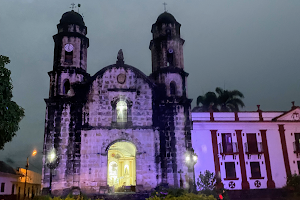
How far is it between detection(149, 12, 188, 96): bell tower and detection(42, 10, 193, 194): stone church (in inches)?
3.5

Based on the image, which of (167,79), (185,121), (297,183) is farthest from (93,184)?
(297,183)

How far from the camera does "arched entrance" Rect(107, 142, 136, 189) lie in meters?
29.1

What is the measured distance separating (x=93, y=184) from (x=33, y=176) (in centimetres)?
3435

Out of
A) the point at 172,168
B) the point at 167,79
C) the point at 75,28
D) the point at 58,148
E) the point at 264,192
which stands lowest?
the point at 264,192

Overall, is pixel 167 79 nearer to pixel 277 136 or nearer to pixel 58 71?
pixel 58 71

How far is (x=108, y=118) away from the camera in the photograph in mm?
23578

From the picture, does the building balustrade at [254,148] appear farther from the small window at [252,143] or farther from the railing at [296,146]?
the railing at [296,146]

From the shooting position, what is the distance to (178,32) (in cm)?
2786

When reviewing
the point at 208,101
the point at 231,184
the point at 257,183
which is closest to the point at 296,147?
the point at 257,183

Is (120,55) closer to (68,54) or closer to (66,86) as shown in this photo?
(68,54)

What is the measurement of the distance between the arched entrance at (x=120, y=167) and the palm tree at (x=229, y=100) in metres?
13.2

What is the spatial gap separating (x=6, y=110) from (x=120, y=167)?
1694 cm

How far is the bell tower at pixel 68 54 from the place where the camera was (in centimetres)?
2464

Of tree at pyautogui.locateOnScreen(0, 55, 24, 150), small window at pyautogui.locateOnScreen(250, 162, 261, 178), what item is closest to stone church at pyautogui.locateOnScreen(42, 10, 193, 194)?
tree at pyautogui.locateOnScreen(0, 55, 24, 150)
